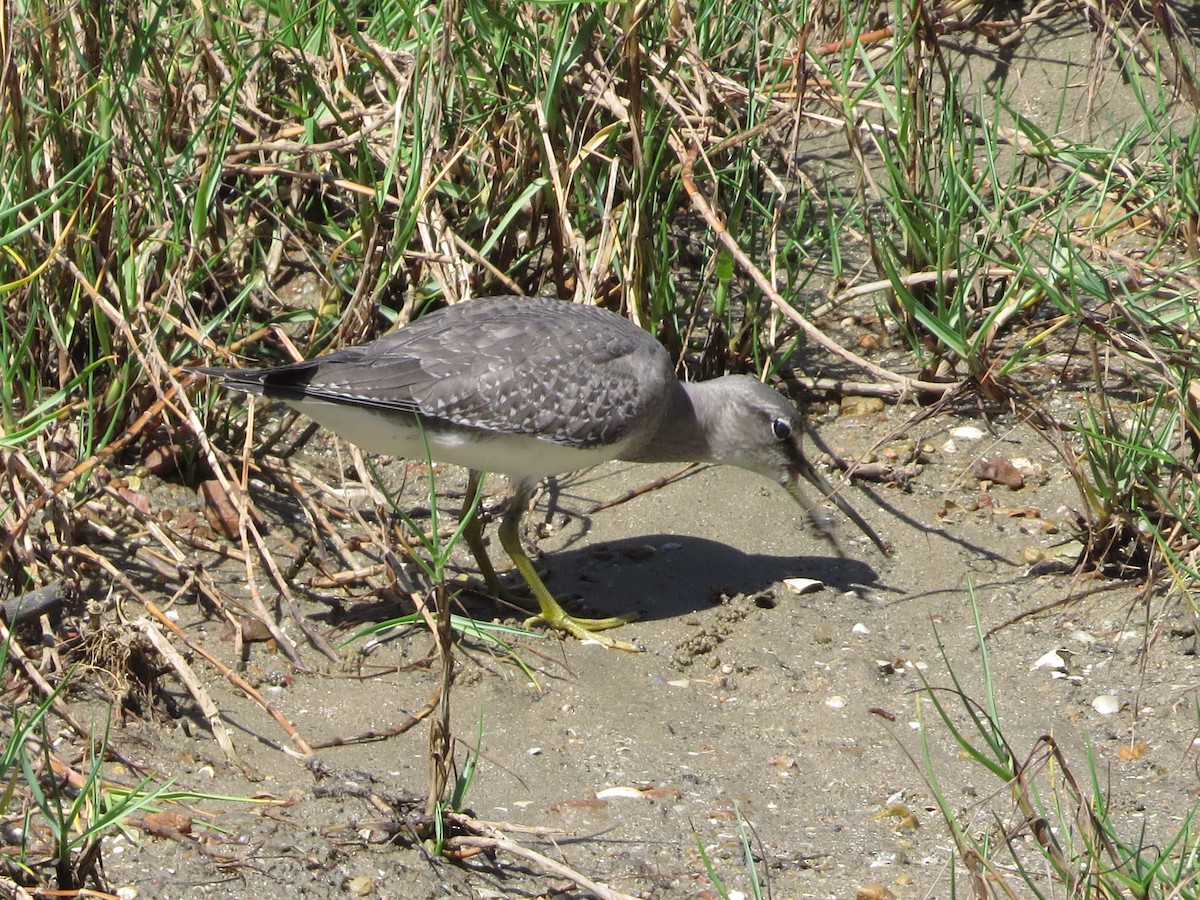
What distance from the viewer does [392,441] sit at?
4980 millimetres

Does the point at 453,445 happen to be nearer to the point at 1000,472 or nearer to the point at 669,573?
the point at 669,573

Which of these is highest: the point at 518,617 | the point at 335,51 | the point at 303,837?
the point at 335,51

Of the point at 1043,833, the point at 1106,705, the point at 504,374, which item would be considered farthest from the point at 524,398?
the point at 1043,833

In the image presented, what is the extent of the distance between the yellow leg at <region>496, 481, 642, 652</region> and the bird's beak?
0.88 metres

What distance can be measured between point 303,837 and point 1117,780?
2.21 meters

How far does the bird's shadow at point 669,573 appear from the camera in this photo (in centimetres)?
535

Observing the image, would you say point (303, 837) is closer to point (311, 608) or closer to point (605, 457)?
point (311, 608)

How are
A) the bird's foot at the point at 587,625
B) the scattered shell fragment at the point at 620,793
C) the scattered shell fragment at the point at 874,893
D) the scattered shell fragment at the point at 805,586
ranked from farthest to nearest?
1. the scattered shell fragment at the point at 805,586
2. the bird's foot at the point at 587,625
3. the scattered shell fragment at the point at 620,793
4. the scattered shell fragment at the point at 874,893

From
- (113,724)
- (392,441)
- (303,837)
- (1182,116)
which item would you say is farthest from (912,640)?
(1182,116)

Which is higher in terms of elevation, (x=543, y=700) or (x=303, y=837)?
→ (x=303, y=837)

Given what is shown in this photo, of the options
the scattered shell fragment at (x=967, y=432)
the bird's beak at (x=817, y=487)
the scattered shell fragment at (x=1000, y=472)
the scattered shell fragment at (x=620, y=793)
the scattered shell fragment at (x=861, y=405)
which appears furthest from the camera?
the scattered shell fragment at (x=861, y=405)

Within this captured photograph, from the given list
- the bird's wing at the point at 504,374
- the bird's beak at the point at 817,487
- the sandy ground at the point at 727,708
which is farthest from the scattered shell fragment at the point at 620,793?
the bird's beak at the point at 817,487

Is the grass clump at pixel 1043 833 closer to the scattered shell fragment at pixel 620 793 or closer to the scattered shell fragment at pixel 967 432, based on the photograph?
the scattered shell fragment at pixel 620 793

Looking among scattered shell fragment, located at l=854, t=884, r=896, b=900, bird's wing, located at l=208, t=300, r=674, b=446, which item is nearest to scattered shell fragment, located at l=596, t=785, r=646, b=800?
scattered shell fragment, located at l=854, t=884, r=896, b=900
